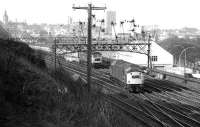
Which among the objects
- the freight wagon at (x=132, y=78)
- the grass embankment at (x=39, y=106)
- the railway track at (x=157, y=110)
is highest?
the grass embankment at (x=39, y=106)

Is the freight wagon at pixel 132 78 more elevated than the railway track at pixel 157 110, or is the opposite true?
the freight wagon at pixel 132 78

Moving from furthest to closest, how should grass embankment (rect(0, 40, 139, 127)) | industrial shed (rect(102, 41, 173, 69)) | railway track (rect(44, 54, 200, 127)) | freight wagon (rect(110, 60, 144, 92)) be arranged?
1. industrial shed (rect(102, 41, 173, 69))
2. freight wagon (rect(110, 60, 144, 92))
3. railway track (rect(44, 54, 200, 127))
4. grass embankment (rect(0, 40, 139, 127))

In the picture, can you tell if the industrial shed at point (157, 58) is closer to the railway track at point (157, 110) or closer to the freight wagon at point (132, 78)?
the freight wagon at point (132, 78)

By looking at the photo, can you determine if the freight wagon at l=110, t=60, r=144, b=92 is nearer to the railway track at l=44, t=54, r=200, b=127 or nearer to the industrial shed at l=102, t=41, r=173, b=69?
the railway track at l=44, t=54, r=200, b=127

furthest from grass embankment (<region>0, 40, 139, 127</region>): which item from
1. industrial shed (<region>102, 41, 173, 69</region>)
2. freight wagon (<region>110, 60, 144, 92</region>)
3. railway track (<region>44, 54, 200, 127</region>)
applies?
industrial shed (<region>102, 41, 173, 69</region>)

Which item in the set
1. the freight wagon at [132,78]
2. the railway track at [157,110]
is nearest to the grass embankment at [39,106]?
the railway track at [157,110]

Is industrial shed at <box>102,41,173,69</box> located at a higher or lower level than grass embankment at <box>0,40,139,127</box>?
lower

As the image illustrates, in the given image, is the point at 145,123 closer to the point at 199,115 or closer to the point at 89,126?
the point at 199,115

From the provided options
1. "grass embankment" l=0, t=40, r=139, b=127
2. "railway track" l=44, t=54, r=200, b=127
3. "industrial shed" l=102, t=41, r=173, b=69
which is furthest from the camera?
"industrial shed" l=102, t=41, r=173, b=69

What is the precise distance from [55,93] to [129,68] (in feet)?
56.6

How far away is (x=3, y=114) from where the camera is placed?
468 inches

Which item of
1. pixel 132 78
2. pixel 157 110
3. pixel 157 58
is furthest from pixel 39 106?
pixel 157 58

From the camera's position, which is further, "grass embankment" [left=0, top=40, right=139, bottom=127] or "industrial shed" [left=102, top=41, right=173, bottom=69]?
"industrial shed" [left=102, top=41, right=173, bottom=69]

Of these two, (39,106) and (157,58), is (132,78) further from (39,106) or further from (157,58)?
(157,58)
